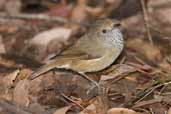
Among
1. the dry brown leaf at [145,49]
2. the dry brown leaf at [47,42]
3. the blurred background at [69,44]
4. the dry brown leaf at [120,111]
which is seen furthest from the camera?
the dry brown leaf at [47,42]

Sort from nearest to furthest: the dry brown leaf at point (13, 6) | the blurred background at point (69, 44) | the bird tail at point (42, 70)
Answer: the blurred background at point (69, 44) → the bird tail at point (42, 70) → the dry brown leaf at point (13, 6)

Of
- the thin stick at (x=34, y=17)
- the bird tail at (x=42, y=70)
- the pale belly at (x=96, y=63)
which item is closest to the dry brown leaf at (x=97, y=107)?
the pale belly at (x=96, y=63)

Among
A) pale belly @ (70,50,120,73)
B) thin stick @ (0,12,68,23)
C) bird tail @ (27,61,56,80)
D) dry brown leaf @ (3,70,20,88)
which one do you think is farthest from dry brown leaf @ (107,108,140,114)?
thin stick @ (0,12,68,23)

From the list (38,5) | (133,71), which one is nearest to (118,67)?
(133,71)

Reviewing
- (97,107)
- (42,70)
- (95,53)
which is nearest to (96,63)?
(95,53)

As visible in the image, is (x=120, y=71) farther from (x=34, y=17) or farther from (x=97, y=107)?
(x=34, y=17)

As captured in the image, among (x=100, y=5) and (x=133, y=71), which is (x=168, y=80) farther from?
(x=100, y=5)

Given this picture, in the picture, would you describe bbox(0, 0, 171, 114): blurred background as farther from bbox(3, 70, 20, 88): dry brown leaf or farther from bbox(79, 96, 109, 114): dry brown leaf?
bbox(79, 96, 109, 114): dry brown leaf

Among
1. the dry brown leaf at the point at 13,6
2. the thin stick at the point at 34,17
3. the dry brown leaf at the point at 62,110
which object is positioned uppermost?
the dry brown leaf at the point at 13,6

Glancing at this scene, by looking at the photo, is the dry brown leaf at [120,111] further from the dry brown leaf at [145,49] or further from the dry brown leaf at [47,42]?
the dry brown leaf at [47,42]
